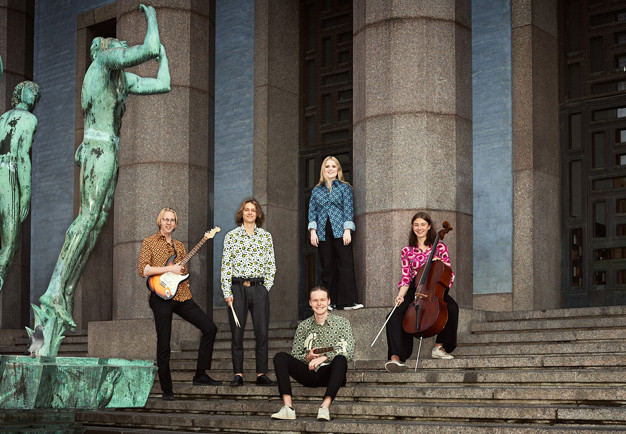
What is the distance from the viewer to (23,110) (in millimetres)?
8492

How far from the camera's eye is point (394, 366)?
919cm

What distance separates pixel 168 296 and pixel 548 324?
3.93m

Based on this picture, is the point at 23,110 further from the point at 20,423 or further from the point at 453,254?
the point at 453,254

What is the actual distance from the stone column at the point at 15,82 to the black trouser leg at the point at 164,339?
29.8ft

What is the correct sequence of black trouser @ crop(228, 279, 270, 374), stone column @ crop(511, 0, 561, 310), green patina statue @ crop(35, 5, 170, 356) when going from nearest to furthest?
green patina statue @ crop(35, 5, 170, 356)
black trouser @ crop(228, 279, 270, 374)
stone column @ crop(511, 0, 561, 310)

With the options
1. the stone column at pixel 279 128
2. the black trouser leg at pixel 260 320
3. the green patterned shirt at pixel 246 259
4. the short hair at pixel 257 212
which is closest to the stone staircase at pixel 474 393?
the black trouser leg at pixel 260 320

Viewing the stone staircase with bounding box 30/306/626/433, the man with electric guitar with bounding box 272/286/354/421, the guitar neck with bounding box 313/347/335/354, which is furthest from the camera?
the guitar neck with bounding box 313/347/335/354

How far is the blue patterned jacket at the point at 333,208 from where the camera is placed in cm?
1145

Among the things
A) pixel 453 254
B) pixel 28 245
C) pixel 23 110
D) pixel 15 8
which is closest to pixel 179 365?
pixel 453 254

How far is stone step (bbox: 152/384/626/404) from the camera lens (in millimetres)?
7605

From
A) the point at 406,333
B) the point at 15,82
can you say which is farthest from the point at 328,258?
the point at 15,82

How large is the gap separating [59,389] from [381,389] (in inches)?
134

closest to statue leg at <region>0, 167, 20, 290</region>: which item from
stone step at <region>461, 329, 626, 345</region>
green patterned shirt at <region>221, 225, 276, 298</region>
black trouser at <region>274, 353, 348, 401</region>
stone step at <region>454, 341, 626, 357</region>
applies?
green patterned shirt at <region>221, 225, 276, 298</region>

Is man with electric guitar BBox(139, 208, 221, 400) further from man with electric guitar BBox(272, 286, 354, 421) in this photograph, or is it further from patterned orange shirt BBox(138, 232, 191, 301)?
man with electric guitar BBox(272, 286, 354, 421)
